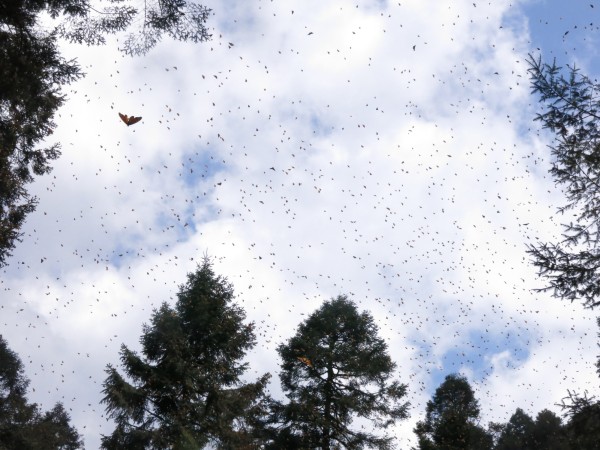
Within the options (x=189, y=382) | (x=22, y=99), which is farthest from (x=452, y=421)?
(x=22, y=99)

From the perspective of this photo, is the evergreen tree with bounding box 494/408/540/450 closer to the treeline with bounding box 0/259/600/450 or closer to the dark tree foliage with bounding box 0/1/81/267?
the treeline with bounding box 0/259/600/450

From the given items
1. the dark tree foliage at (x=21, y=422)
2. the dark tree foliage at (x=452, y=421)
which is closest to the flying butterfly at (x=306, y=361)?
the dark tree foliage at (x=452, y=421)

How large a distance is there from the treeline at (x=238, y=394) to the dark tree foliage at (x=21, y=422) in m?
0.08

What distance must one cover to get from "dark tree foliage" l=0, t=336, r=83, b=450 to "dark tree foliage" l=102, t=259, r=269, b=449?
14573 mm

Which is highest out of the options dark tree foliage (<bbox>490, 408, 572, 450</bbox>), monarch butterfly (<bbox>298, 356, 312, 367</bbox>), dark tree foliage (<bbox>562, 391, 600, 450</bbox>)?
dark tree foliage (<bbox>490, 408, 572, 450</bbox>)

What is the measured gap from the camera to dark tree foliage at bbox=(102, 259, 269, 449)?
1332 centimetres

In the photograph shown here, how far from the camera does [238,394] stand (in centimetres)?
1421

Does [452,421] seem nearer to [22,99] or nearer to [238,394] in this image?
[238,394]

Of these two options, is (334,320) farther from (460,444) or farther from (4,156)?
(4,156)

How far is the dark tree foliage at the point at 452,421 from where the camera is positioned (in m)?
23.6

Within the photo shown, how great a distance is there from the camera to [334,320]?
20297mm

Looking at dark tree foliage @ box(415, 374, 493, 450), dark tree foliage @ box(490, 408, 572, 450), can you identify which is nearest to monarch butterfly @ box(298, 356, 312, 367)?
dark tree foliage @ box(415, 374, 493, 450)

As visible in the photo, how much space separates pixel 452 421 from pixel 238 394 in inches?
565

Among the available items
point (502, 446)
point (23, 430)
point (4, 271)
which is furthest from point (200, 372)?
point (502, 446)
